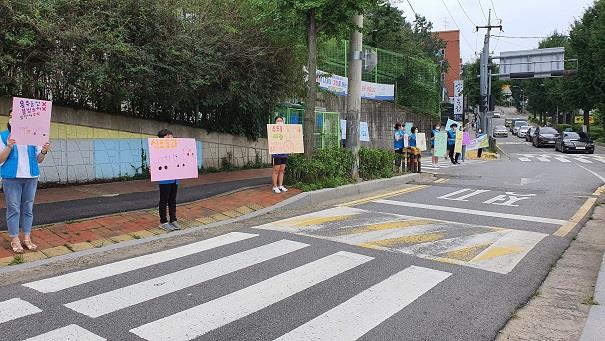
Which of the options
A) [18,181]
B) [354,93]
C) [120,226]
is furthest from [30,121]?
[354,93]

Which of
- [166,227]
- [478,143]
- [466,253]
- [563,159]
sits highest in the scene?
[478,143]

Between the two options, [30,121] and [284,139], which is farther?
[284,139]

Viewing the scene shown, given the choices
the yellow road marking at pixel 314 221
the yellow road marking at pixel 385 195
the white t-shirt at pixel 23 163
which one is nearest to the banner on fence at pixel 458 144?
the yellow road marking at pixel 385 195

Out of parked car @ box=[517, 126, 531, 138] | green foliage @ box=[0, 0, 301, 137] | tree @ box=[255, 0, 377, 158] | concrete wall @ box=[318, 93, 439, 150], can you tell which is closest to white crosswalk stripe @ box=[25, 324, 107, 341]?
green foliage @ box=[0, 0, 301, 137]

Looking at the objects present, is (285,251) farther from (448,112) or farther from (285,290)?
(448,112)

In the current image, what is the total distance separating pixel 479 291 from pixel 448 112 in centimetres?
3716

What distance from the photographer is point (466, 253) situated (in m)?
6.96

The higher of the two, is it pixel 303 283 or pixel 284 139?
pixel 284 139

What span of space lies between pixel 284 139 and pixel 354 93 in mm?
3548

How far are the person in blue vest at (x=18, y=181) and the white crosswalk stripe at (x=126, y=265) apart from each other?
131cm

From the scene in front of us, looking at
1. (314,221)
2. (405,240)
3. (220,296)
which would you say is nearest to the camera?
(220,296)

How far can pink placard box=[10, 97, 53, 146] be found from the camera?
20.5ft

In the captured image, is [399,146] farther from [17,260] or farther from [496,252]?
[17,260]

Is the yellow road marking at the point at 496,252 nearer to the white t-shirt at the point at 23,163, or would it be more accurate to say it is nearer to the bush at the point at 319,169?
the bush at the point at 319,169
